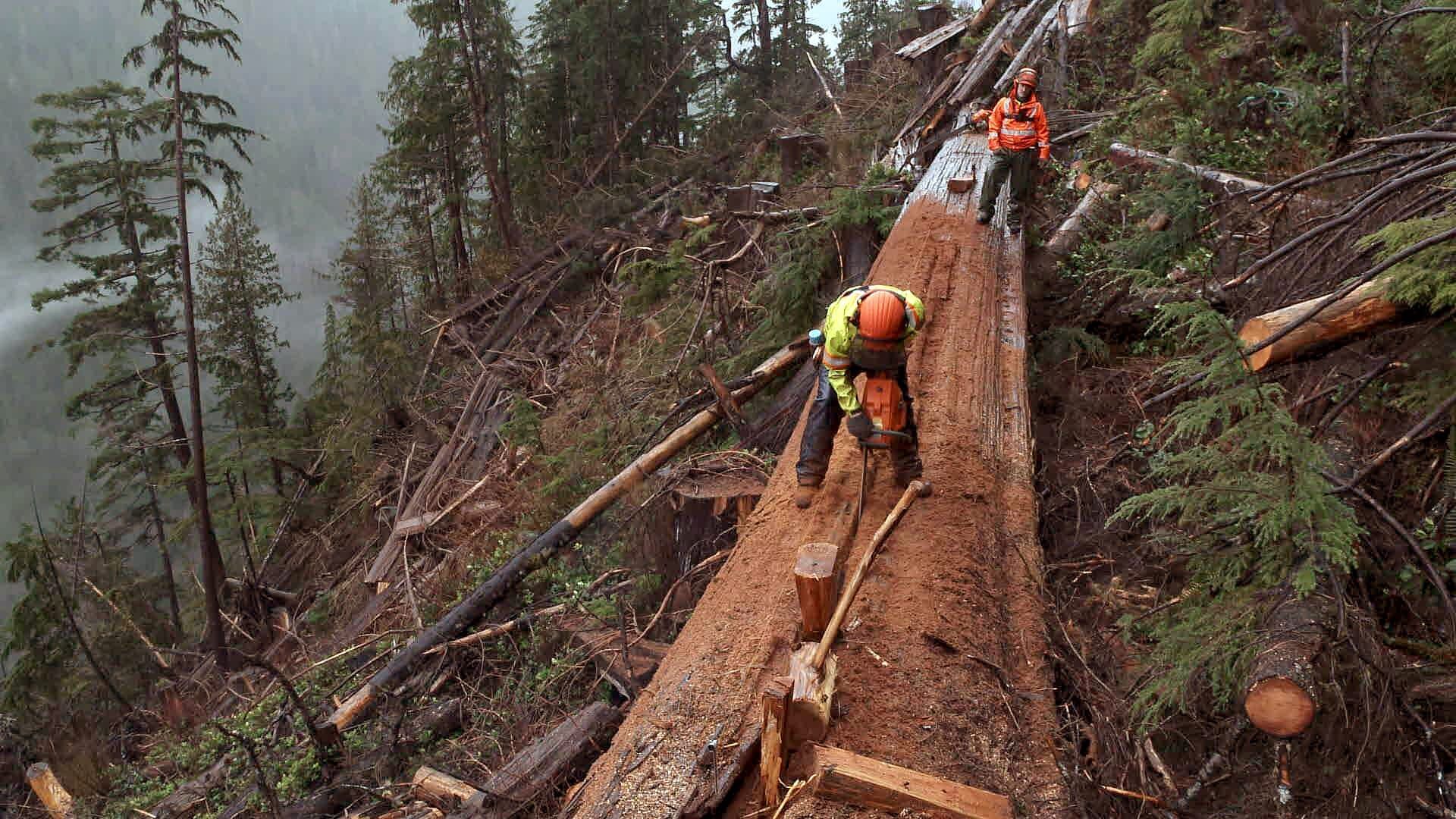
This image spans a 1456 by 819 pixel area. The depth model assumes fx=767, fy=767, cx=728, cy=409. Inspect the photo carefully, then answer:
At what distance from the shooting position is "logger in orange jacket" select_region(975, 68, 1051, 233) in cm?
782

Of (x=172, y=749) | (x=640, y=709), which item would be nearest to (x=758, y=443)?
(x=640, y=709)

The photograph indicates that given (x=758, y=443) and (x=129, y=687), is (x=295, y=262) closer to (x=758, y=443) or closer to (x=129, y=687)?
(x=129, y=687)

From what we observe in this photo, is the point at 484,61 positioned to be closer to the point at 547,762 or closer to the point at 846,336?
the point at 846,336

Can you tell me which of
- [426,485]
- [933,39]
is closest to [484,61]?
[933,39]


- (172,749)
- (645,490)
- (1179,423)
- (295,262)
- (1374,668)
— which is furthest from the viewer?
(295,262)

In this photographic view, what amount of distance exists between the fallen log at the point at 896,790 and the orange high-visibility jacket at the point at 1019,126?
6813mm

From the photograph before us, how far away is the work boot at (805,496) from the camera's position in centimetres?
483

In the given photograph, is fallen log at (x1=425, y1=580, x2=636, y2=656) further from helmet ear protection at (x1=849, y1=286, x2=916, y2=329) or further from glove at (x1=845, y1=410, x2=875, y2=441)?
helmet ear protection at (x1=849, y1=286, x2=916, y2=329)

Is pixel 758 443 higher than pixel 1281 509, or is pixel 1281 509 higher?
pixel 1281 509

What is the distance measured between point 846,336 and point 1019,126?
465 centimetres

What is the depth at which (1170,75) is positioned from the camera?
1012 centimetres

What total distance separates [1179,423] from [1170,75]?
29.9ft

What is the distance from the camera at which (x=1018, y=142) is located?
7875 mm

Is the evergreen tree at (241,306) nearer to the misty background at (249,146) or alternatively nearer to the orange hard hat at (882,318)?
the misty background at (249,146)
